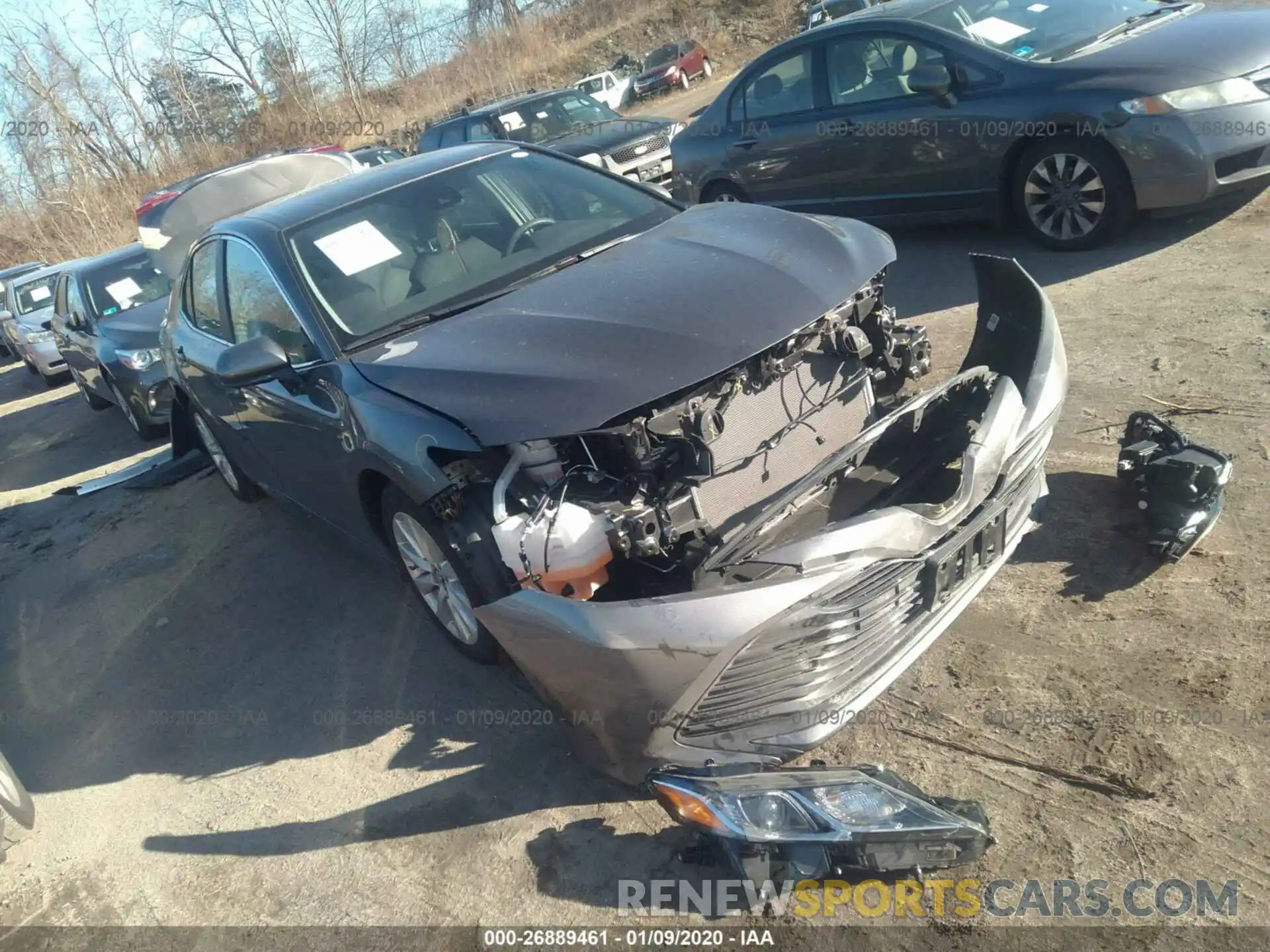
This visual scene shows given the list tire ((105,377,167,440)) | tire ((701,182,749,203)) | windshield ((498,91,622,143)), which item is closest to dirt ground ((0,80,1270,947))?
tire ((701,182,749,203))

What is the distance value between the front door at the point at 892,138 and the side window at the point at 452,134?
24.4ft

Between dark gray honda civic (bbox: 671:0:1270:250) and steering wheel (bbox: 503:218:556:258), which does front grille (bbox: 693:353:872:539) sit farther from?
dark gray honda civic (bbox: 671:0:1270:250)

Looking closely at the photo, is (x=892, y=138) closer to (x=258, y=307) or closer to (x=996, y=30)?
(x=996, y=30)

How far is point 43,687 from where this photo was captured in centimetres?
478

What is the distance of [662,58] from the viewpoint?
29.8m

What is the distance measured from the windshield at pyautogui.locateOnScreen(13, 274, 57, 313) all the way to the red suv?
19.0 m

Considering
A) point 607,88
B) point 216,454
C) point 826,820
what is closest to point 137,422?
point 216,454

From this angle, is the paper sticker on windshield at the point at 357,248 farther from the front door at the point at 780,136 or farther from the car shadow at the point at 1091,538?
the front door at the point at 780,136

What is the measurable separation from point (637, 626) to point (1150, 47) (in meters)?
5.55

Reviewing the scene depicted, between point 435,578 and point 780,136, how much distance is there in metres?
5.20

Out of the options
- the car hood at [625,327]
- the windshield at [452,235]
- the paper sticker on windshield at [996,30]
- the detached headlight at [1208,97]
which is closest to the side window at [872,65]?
the paper sticker on windshield at [996,30]

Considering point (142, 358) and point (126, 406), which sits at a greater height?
point (142, 358)

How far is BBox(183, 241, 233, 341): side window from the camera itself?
4.84 metres

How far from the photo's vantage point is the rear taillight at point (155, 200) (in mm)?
7496
